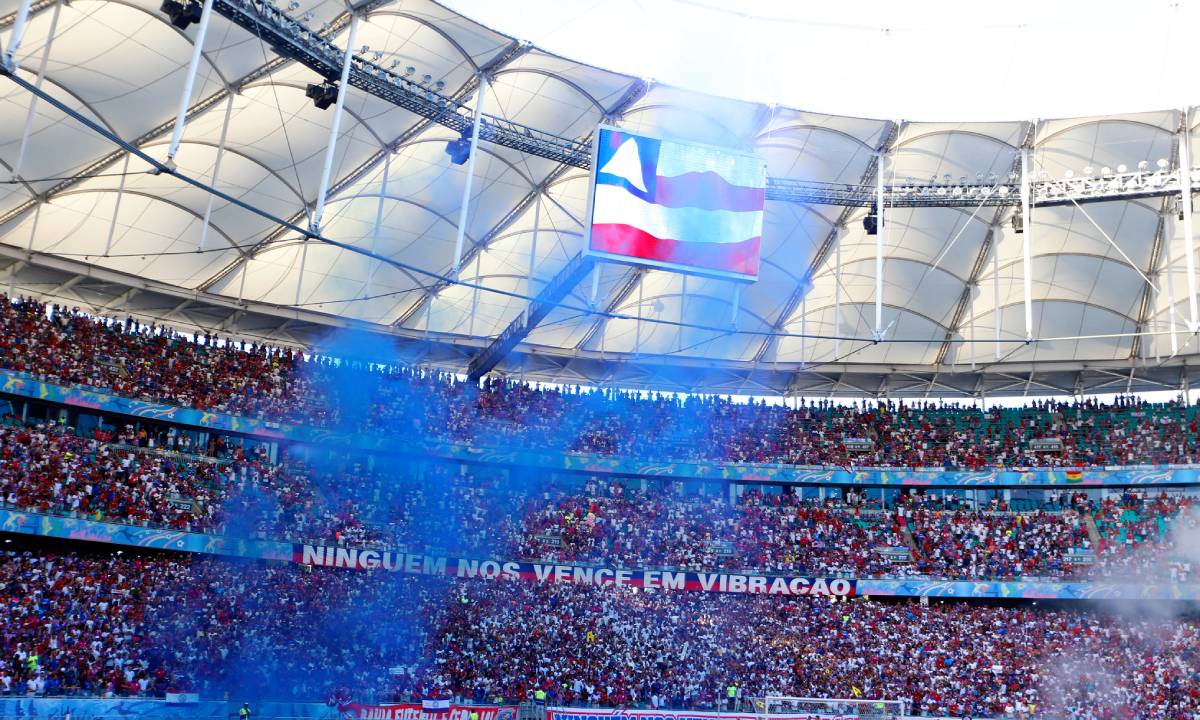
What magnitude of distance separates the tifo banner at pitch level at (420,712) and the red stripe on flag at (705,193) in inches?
618

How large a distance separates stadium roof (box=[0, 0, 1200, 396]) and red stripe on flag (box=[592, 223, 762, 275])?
4762 millimetres

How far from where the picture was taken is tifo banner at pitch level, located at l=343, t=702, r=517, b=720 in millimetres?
30406

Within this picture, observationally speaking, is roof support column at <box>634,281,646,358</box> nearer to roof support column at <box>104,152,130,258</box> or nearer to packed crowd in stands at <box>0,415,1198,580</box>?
packed crowd in stands at <box>0,415,1198,580</box>

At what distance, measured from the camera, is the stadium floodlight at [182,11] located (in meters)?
28.2

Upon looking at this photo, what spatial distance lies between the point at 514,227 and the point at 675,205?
16160 mm

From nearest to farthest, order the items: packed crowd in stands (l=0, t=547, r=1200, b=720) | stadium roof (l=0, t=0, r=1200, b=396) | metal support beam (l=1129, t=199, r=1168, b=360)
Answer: packed crowd in stands (l=0, t=547, r=1200, b=720), stadium roof (l=0, t=0, r=1200, b=396), metal support beam (l=1129, t=199, r=1168, b=360)

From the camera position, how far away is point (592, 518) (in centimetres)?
4644

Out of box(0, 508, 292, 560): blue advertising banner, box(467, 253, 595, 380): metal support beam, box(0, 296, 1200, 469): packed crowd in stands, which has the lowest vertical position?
box(0, 508, 292, 560): blue advertising banner

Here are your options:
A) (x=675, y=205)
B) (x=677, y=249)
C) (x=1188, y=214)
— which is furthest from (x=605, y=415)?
(x=1188, y=214)

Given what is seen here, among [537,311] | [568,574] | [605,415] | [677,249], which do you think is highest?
[677,249]

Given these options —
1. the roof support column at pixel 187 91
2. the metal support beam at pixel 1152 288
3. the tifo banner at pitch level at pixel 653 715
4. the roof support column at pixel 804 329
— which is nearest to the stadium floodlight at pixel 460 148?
the roof support column at pixel 187 91

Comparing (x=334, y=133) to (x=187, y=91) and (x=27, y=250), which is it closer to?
(x=187, y=91)

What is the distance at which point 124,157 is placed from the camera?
1473 inches

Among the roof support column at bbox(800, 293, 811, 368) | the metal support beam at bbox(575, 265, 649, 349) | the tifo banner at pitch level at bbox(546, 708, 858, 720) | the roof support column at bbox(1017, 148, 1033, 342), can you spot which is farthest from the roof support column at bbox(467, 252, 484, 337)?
the roof support column at bbox(1017, 148, 1033, 342)
